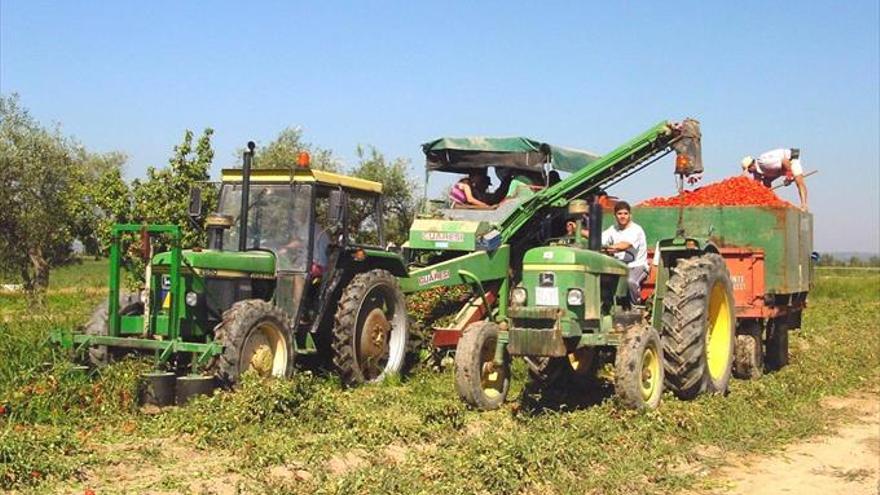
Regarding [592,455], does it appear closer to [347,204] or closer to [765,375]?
→ [347,204]

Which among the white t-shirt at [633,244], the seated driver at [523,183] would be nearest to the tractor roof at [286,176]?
the seated driver at [523,183]

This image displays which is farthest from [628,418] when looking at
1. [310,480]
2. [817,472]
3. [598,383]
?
[310,480]

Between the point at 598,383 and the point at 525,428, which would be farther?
the point at 598,383

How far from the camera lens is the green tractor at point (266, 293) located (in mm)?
8461

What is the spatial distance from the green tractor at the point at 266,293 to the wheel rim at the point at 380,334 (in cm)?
1

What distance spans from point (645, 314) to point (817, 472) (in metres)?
2.39

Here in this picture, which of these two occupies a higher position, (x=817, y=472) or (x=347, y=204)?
(x=347, y=204)

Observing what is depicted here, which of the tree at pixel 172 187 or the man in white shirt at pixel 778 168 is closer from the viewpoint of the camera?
the man in white shirt at pixel 778 168

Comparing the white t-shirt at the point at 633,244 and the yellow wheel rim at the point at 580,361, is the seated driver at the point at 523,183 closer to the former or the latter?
the white t-shirt at the point at 633,244

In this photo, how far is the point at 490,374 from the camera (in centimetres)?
869

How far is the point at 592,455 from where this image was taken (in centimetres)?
680

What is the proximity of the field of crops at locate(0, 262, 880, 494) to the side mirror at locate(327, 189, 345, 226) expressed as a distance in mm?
1610

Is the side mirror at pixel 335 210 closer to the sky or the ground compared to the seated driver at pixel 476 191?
closer to the ground

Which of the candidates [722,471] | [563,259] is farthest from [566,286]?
[722,471]
